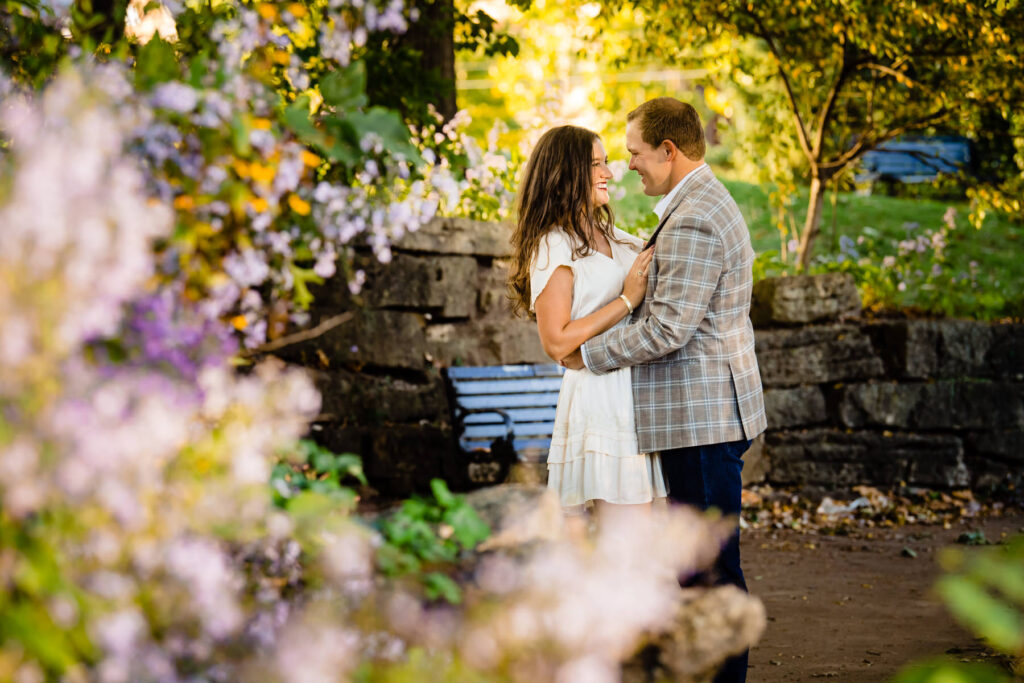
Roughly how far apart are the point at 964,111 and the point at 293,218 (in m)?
7.66

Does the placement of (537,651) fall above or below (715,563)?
above

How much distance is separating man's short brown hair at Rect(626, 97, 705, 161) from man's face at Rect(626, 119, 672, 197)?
0.02 meters

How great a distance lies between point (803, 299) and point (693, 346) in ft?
16.4

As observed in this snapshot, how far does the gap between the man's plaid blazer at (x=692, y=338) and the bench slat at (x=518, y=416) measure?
120 inches

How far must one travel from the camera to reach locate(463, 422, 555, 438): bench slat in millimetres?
5797

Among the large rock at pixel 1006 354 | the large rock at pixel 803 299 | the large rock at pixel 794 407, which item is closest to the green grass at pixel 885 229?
the large rock at pixel 1006 354

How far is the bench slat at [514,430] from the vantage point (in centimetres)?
580

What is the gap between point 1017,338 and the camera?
25.3 feet

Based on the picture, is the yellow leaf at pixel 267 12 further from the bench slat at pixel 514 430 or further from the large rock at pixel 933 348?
the large rock at pixel 933 348

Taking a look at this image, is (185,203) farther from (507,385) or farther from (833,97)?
(833,97)

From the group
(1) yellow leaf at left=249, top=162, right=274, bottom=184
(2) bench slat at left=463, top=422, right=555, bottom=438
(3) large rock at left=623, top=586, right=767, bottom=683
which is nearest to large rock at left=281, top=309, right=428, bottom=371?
(2) bench slat at left=463, top=422, right=555, bottom=438

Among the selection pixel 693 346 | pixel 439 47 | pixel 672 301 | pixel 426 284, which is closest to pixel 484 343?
pixel 426 284

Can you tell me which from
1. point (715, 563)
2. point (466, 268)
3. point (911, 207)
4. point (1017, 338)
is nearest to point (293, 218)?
point (715, 563)

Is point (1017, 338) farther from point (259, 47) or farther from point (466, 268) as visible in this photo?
point (259, 47)
